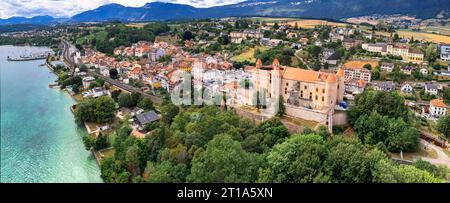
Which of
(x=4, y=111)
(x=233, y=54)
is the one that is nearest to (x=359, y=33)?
(x=233, y=54)

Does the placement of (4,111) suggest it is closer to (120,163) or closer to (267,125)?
(120,163)

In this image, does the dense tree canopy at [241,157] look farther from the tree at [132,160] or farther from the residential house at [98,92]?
the residential house at [98,92]

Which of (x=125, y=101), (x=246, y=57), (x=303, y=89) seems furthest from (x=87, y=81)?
(x=303, y=89)

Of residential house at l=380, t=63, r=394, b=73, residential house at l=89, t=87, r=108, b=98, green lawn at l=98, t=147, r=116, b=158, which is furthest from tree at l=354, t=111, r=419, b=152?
residential house at l=89, t=87, r=108, b=98

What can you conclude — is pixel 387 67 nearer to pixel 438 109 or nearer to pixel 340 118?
pixel 438 109

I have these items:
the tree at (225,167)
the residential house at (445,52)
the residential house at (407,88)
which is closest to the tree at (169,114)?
the tree at (225,167)

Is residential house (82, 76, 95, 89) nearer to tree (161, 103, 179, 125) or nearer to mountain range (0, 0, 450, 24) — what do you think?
mountain range (0, 0, 450, 24)
